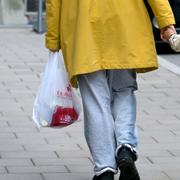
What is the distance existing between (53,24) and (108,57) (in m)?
0.41

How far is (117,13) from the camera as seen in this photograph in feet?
16.2

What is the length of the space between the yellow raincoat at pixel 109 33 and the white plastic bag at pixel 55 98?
0.81 ft

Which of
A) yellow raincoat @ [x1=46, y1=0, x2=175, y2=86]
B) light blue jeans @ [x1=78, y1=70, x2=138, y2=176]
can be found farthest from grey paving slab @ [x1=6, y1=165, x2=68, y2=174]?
yellow raincoat @ [x1=46, y1=0, x2=175, y2=86]

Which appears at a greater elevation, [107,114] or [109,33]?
[109,33]

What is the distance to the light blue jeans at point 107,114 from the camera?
5.04 metres

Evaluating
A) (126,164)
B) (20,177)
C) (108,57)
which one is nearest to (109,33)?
(108,57)

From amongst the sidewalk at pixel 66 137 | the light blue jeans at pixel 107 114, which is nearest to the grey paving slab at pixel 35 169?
the sidewalk at pixel 66 137

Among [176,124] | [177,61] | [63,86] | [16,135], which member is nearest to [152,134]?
[176,124]

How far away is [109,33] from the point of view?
16.3 feet

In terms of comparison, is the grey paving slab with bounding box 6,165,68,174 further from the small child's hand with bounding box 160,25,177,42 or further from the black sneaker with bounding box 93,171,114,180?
the small child's hand with bounding box 160,25,177,42

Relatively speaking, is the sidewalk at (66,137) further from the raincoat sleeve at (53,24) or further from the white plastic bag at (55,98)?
the raincoat sleeve at (53,24)

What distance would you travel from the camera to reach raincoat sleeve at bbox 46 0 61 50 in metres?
5.07

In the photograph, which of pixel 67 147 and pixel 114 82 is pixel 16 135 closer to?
pixel 67 147

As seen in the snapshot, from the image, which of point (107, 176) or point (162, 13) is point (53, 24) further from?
point (107, 176)
